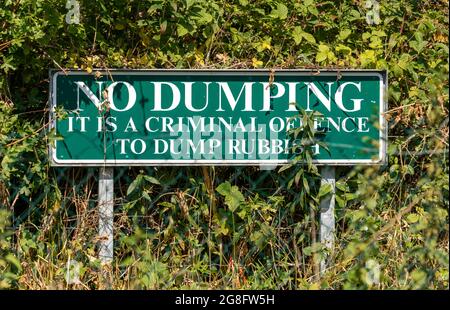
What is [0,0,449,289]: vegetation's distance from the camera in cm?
513

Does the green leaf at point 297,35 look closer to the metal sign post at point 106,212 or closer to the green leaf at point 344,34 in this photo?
the green leaf at point 344,34

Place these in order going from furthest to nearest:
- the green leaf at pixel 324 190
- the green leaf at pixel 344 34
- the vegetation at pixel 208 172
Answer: the green leaf at pixel 344 34
the green leaf at pixel 324 190
the vegetation at pixel 208 172

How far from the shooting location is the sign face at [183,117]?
5227mm

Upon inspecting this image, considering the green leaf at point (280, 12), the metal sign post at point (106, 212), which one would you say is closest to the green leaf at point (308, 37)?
the green leaf at point (280, 12)

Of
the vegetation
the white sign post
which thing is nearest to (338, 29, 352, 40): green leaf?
the vegetation

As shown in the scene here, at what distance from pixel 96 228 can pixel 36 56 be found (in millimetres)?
1079

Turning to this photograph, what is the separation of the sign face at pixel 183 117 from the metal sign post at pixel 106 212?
9 centimetres

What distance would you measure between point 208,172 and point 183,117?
375 millimetres

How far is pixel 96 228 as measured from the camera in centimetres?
528

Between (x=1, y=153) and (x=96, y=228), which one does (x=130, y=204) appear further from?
(x=1, y=153)

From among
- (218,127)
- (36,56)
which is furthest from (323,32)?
(36,56)

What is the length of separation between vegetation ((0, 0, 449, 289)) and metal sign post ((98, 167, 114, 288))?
57mm

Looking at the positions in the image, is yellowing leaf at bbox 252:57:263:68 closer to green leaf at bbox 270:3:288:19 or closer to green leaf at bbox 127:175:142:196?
green leaf at bbox 270:3:288:19
